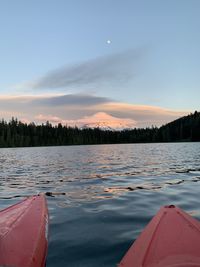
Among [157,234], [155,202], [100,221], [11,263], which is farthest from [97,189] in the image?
[11,263]

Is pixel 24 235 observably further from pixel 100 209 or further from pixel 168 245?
pixel 100 209

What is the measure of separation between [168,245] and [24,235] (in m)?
3.53

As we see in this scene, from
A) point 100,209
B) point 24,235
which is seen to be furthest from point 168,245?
point 100,209

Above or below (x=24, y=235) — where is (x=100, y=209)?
below

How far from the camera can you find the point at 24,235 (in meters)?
8.32

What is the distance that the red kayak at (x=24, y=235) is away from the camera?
22.5 feet

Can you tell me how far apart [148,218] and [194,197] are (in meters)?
4.88

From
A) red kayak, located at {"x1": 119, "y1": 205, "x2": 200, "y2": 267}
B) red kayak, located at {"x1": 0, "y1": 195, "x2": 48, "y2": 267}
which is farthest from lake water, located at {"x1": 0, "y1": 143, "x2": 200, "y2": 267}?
red kayak, located at {"x1": 119, "y1": 205, "x2": 200, "y2": 267}

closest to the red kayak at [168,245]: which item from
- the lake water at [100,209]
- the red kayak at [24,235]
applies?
the lake water at [100,209]

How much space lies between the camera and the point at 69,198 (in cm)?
1695

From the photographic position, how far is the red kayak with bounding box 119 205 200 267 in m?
6.34

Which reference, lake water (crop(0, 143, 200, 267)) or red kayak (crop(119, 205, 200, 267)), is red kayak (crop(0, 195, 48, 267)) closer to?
lake water (crop(0, 143, 200, 267))

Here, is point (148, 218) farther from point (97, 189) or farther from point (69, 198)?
point (97, 189)

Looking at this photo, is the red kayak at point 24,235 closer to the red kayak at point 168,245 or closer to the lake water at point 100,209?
the lake water at point 100,209
